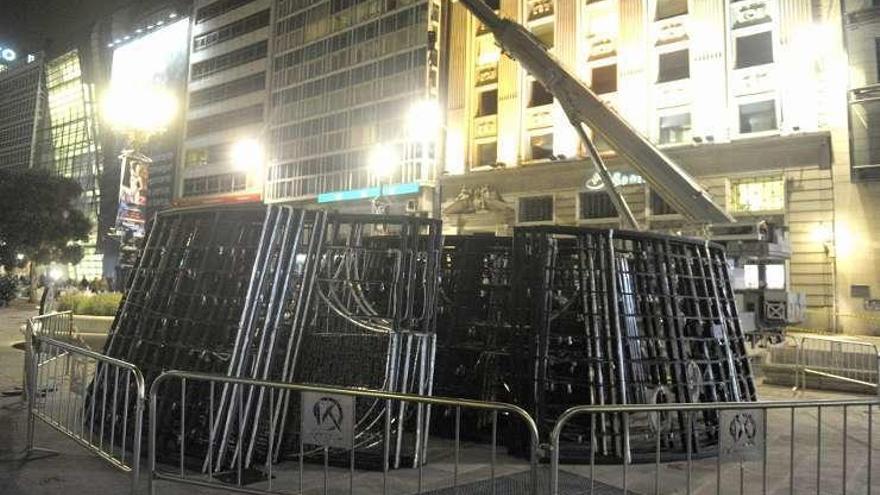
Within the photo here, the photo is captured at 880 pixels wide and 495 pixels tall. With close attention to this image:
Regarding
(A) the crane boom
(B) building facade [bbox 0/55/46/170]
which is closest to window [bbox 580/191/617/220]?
(A) the crane boom

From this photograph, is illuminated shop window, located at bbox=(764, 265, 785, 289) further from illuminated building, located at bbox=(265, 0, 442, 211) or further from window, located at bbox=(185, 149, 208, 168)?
window, located at bbox=(185, 149, 208, 168)

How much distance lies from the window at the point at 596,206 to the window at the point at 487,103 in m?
8.71

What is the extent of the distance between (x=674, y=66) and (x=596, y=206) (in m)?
7.61

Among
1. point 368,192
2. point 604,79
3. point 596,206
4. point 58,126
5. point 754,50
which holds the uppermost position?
point 58,126

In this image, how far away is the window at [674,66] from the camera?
2866 cm

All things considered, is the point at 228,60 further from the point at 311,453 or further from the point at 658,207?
the point at 311,453

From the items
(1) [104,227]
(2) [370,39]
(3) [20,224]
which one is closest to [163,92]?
(1) [104,227]

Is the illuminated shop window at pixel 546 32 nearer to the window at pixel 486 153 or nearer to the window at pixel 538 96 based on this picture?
the window at pixel 538 96

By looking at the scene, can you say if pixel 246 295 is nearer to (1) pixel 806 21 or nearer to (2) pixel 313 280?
(2) pixel 313 280

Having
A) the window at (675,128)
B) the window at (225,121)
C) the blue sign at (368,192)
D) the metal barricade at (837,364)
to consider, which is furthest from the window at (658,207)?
the window at (225,121)

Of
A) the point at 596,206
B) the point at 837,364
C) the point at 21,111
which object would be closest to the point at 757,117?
the point at 596,206

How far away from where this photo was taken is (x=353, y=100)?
43156 mm

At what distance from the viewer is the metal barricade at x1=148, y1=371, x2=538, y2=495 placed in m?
4.53

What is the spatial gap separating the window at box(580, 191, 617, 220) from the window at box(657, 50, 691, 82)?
20.4 ft
